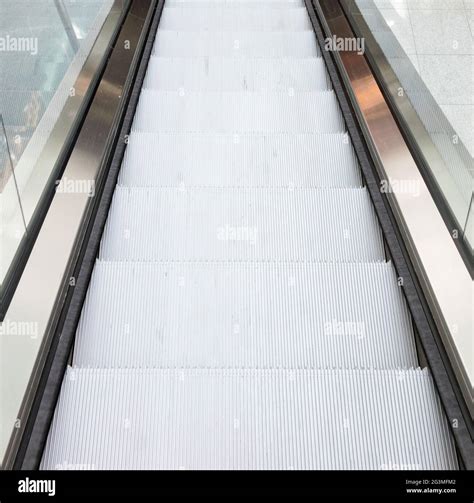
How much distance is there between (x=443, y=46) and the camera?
5.14m

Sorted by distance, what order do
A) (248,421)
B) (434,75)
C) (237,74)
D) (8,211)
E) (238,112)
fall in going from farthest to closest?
(237,74) → (238,112) → (434,75) → (8,211) → (248,421)

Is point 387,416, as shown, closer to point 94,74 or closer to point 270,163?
point 270,163

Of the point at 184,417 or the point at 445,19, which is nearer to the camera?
the point at 184,417

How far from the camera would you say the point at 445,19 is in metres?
5.91

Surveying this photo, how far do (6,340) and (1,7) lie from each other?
2.60m

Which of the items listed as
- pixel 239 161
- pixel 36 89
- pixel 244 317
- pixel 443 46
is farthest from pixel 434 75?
pixel 36 89

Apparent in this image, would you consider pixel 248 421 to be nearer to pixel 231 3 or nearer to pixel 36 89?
pixel 36 89

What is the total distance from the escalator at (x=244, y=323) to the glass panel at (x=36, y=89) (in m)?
0.46

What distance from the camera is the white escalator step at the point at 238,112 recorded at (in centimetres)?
538

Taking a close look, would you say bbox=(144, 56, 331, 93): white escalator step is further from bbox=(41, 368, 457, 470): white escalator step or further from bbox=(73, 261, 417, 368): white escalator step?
bbox=(41, 368, 457, 470): white escalator step

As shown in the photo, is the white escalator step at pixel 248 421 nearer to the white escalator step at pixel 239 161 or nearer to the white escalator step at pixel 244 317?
the white escalator step at pixel 244 317

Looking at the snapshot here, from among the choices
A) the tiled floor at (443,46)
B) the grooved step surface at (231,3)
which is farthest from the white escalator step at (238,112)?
the grooved step surface at (231,3)
